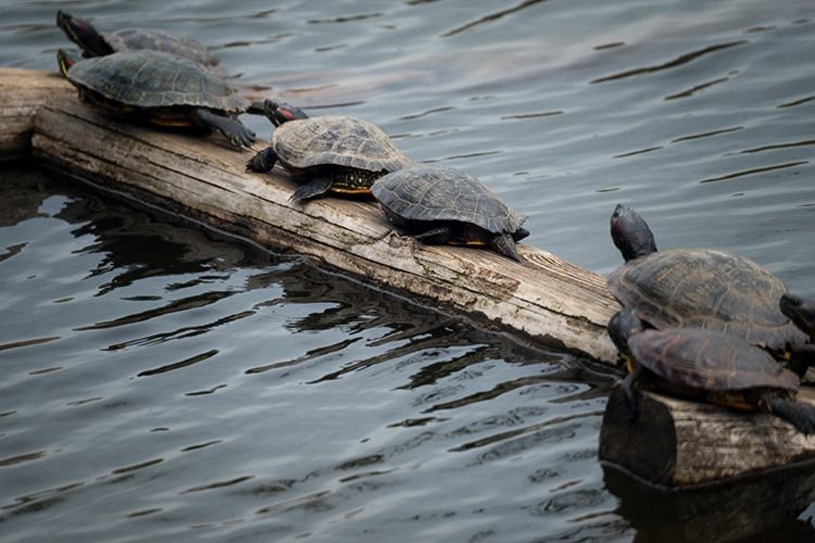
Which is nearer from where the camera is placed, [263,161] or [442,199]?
[442,199]

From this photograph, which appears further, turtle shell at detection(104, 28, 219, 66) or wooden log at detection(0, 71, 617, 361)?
turtle shell at detection(104, 28, 219, 66)

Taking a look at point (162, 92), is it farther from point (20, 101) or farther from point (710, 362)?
point (710, 362)

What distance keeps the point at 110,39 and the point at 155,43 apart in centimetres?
35

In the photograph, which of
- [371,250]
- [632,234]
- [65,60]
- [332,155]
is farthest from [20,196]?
[632,234]

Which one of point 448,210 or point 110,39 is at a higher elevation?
point 110,39

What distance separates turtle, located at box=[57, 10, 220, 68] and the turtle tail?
5806mm

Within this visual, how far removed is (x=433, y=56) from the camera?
1090 cm

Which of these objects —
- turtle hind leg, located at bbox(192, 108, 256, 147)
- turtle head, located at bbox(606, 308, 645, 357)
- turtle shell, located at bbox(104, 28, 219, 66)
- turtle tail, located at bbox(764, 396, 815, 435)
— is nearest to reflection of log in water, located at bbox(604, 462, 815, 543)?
turtle tail, located at bbox(764, 396, 815, 435)

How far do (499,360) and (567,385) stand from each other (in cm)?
40

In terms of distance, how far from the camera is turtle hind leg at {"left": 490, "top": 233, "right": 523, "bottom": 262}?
5.55 meters

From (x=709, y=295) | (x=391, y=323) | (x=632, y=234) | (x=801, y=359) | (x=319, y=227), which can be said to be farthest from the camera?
(x=319, y=227)

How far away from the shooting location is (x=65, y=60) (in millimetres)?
7762

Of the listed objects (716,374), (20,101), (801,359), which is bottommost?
(801,359)

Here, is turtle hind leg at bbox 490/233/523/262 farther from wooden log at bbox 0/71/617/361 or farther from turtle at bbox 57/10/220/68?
turtle at bbox 57/10/220/68
